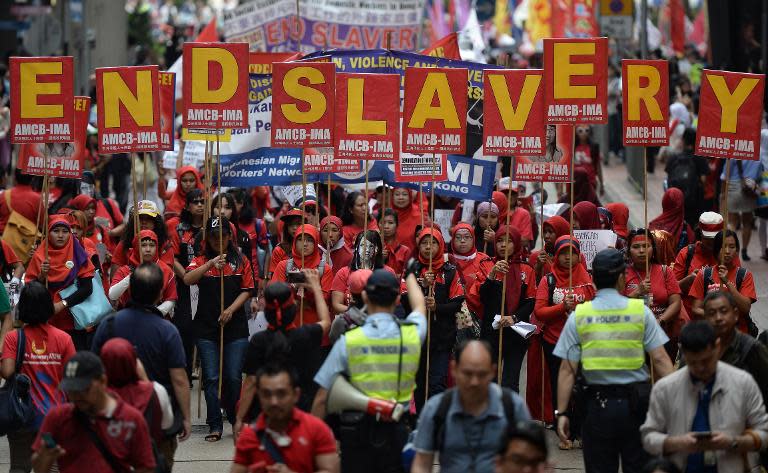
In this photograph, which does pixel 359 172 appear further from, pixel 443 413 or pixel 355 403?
pixel 443 413

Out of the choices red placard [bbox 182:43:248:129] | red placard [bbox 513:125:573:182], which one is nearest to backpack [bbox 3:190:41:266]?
red placard [bbox 182:43:248:129]

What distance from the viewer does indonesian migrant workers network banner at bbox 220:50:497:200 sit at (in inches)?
543

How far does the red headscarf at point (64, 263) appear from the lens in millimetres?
→ 11391

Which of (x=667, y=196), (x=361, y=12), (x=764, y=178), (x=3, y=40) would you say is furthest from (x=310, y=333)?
(x=3, y=40)

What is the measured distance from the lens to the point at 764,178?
1756cm

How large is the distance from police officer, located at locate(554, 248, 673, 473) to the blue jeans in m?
3.60

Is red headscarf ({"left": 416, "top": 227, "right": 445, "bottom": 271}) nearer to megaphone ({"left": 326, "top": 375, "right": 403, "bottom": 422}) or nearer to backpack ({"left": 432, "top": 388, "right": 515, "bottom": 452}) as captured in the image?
megaphone ({"left": 326, "top": 375, "right": 403, "bottom": 422})

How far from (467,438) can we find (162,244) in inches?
220

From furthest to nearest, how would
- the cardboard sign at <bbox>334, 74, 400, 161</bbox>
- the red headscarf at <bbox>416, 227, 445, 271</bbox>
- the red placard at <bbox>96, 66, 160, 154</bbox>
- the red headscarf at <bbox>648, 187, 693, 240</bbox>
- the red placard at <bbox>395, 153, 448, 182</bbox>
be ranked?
the red headscarf at <bbox>648, 187, 693, 240</bbox> → the red placard at <bbox>395, 153, 448, 182</bbox> → the red placard at <bbox>96, 66, 160, 154</bbox> → the cardboard sign at <bbox>334, 74, 400, 161</bbox> → the red headscarf at <bbox>416, 227, 445, 271</bbox>

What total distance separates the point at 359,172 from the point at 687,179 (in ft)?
15.8

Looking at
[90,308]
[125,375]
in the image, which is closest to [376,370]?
[125,375]

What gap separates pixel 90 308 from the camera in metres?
11.2

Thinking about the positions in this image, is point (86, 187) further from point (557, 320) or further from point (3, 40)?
point (3, 40)

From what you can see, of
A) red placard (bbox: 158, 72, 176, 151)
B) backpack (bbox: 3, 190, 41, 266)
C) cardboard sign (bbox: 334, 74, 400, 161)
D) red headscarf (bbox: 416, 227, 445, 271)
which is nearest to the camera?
red headscarf (bbox: 416, 227, 445, 271)
